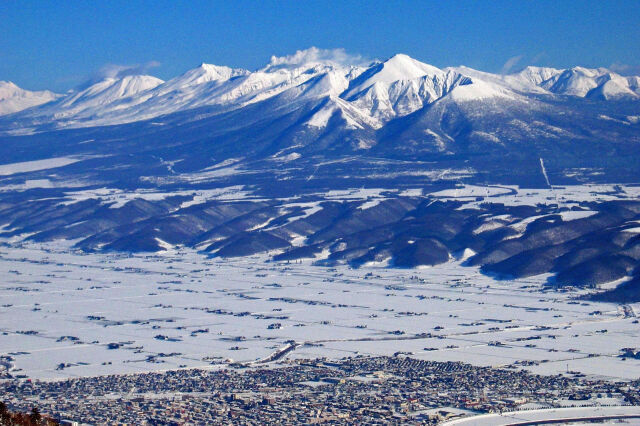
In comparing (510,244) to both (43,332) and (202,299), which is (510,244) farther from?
(43,332)

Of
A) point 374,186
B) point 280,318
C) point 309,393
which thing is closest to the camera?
point 309,393

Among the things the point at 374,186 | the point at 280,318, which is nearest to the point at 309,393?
the point at 280,318

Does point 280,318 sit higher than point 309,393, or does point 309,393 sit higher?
point 309,393

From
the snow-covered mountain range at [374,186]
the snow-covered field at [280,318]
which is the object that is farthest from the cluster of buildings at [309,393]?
the snow-covered mountain range at [374,186]

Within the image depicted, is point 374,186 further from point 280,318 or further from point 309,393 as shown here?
point 309,393

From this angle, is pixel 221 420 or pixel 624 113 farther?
pixel 624 113

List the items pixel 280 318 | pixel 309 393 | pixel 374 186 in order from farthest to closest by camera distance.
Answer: pixel 374 186 < pixel 280 318 < pixel 309 393

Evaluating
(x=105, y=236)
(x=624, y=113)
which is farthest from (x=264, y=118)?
(x=105, y=236)
